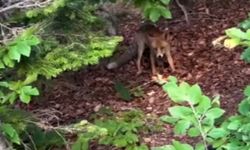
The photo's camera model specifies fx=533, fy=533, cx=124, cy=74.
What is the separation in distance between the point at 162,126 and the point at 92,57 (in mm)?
2726

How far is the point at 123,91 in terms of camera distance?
671cm

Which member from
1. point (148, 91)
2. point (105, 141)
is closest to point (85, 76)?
point (148, 91)

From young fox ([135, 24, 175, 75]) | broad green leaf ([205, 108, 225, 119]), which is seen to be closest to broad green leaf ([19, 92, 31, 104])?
broad green leaf ([205, 108, 225, 119])

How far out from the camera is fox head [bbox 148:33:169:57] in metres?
6.86

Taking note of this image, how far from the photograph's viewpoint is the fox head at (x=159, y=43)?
6.86 metres

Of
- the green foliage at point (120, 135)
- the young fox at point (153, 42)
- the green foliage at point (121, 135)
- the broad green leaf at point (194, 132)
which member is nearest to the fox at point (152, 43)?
the young fox at point (153, 42)

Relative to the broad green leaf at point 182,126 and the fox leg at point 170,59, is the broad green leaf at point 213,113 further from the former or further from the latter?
the fox leg at point 170,59

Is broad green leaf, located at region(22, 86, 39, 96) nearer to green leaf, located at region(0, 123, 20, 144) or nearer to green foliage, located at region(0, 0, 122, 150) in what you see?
green foliage, located at region(0, 0, 122, 150)

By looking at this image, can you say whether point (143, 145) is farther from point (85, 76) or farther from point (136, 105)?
point (85, 76)

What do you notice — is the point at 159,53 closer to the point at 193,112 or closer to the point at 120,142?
the point at 120,142

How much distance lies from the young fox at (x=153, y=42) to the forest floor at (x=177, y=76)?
0.73 feet

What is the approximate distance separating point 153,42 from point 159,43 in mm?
80

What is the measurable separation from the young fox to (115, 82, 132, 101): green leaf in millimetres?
530

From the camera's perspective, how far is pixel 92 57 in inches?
128
